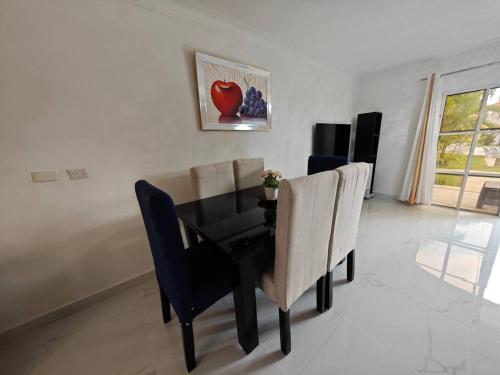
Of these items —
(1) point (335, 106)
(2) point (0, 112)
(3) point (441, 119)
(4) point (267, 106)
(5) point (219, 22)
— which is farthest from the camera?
(1) point (335, 106)

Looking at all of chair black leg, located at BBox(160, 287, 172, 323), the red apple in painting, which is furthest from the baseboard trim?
the red apple in painting

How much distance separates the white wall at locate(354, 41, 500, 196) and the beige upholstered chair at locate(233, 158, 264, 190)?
3.06 m

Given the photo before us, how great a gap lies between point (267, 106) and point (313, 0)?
1.02m

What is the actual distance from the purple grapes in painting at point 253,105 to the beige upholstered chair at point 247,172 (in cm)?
59

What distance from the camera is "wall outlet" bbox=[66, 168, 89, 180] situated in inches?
53.4

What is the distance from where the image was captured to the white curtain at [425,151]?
2.97 metres

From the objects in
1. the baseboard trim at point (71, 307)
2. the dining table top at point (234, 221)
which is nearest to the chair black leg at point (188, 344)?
the dining table top at point (234, 221)

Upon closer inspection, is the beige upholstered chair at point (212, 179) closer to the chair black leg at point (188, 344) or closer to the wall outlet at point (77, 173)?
the wall outlet at point (77, 173)

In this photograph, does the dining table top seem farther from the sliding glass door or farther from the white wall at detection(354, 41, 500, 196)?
the sliding glass door

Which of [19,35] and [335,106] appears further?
[335,106]

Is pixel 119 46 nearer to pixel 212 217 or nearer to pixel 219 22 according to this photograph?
pixel 219 22

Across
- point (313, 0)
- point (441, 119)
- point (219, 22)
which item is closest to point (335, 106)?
point (441, 119)

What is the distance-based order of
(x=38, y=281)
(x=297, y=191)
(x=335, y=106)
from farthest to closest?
(x=335, y=106), (x=38, y=281), (x=297, y=191)

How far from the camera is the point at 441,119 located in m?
3.07
